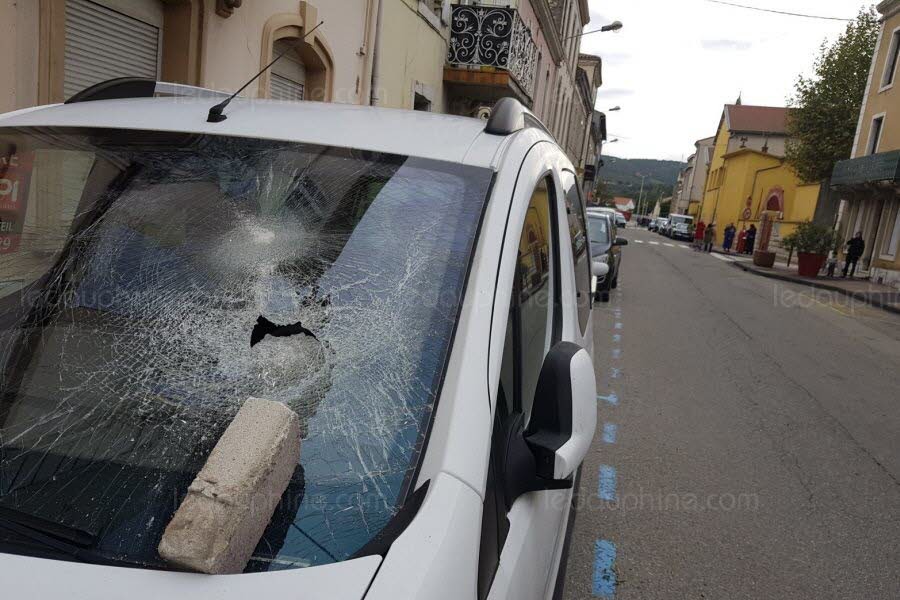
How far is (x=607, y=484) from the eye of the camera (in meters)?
4.13

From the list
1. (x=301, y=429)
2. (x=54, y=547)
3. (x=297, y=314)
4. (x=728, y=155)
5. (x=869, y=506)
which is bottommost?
(x=869, y=506)

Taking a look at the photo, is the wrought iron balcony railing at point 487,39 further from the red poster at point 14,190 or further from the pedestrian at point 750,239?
the pedestrian at point 750,239

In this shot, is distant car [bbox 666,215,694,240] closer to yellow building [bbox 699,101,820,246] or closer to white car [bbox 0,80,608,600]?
yellow building [bbox 699,101,820,246]

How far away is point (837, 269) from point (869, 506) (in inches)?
1023

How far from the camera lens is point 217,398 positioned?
4.35 ft

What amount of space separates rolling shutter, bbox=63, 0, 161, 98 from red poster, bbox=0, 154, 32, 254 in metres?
4.93

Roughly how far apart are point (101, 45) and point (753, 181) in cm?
5117

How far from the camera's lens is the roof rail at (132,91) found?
2223mm

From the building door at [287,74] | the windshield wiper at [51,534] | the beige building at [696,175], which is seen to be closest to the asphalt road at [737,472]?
the windshield wiper at [51,534]

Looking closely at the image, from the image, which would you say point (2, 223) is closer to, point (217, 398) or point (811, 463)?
point (217, 398)

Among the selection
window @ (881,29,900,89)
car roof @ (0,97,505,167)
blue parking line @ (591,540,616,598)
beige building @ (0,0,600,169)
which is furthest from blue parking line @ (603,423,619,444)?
window @ (881,29,900,89)

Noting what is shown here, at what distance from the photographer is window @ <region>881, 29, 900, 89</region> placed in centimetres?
2564

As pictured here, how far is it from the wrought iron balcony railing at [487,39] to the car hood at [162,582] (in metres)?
15.1

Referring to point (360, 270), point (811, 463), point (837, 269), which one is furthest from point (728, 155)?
point (360, 270)
